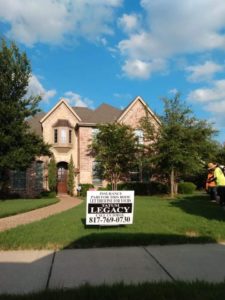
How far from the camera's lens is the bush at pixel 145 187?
31250 mm

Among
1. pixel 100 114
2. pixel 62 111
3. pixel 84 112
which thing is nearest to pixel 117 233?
pixel 62 111

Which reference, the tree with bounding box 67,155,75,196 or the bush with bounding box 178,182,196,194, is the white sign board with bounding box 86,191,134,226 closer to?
the tree with bounding box 67,155,75,196

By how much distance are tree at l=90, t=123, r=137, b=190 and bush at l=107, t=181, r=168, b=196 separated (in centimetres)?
85

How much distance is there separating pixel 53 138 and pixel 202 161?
1347 centimetres

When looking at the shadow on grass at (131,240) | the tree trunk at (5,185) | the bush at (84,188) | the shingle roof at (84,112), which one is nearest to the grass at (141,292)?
the shadow on grass at (131,240)

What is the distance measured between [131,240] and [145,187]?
79.9ft

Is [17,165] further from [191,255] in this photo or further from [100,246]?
[191,255]

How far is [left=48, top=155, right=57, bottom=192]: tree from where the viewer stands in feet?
99.8

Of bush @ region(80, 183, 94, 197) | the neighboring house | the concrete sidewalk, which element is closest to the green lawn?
the concrete sidewalk

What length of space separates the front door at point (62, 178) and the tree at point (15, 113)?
7911mm

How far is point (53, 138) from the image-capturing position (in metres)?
32.5

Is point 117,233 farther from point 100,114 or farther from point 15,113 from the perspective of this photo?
point 100,114

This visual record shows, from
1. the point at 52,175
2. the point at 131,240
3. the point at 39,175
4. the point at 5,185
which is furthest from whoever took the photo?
the point at 39,175

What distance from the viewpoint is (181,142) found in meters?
Result: 24.6
